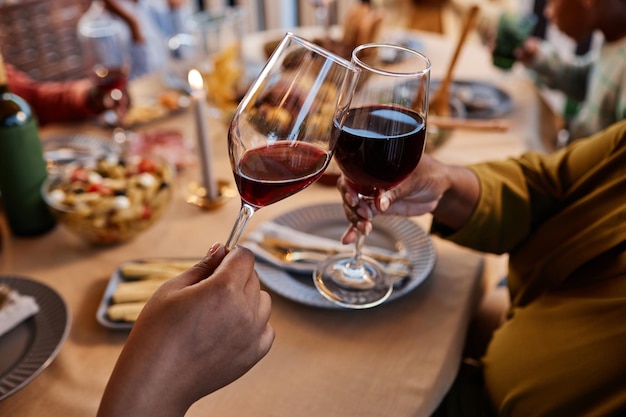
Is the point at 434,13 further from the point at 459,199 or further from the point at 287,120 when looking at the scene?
the point at 287,120

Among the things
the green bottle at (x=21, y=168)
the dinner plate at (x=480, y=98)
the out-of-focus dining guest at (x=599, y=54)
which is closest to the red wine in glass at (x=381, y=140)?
the green bottle at (x=21, y=168)

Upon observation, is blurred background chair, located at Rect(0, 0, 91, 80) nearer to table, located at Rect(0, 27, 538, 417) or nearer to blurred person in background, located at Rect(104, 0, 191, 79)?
blurred person in background, located at Rect(104, 0, 191, 79)

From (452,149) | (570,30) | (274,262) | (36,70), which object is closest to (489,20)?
(570,30)

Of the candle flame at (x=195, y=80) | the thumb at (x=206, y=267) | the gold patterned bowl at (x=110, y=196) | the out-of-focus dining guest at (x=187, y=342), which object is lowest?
the gold patterned bowl at (x=110, y=196)

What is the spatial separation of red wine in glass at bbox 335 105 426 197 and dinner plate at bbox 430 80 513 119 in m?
0.87

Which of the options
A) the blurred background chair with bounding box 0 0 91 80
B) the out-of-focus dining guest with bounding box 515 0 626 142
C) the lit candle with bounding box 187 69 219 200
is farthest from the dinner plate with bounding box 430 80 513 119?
the blurred background chair with bounding box 0 0 91 80

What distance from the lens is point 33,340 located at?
2.54ft

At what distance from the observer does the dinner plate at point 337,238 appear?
85 cm

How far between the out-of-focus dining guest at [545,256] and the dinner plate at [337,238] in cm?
6

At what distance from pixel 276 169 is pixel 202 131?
1.61 ft

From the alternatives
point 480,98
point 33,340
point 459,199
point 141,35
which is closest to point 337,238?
point 459,199

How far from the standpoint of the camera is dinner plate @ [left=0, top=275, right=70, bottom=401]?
0.71 m

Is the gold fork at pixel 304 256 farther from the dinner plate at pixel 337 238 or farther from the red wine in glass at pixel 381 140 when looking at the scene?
the red wine in glass at pixel 381 140

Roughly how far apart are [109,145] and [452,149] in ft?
2.65
